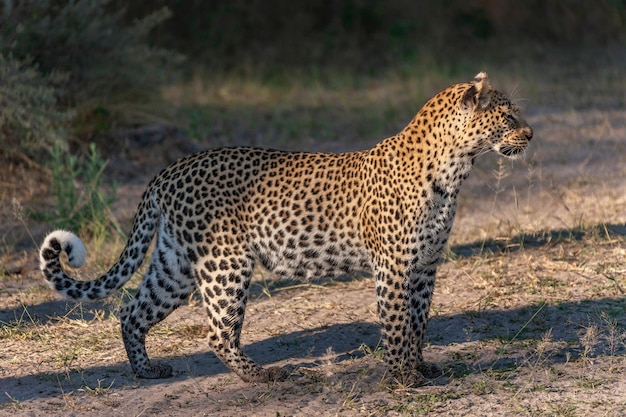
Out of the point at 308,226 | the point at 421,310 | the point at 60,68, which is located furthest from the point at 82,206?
the point at 421,310

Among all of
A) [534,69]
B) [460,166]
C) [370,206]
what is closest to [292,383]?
[370,206]

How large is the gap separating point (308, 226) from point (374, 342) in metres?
0.98

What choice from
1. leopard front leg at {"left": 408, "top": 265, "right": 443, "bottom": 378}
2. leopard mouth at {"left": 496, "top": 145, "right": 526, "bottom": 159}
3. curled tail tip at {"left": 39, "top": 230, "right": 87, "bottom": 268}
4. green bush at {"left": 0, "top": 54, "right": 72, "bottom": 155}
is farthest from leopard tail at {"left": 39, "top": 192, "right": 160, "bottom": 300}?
green bush at {"left": 0, "top": 54, "right": 72, "bottom": 155}

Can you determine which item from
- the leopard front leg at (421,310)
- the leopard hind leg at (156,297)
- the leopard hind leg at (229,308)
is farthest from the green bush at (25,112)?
the leopard front leg at (421,310)

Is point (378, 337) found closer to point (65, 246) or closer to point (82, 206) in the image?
point (65, 246)

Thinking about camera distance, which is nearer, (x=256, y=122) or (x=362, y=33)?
(x=256, y=122)

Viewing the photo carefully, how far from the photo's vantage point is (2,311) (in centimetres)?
713

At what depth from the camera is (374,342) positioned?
6309mm

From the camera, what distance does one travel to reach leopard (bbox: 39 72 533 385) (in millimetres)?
5520

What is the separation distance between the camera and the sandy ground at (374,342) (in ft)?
17.6

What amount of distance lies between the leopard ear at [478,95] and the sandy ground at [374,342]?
0.76m

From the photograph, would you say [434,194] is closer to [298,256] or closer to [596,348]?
[298,256]

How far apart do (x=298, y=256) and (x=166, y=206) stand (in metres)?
0.81

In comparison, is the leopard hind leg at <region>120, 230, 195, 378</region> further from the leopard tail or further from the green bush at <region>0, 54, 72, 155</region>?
the green bush at <region>0, 54, 72, 155</region>
